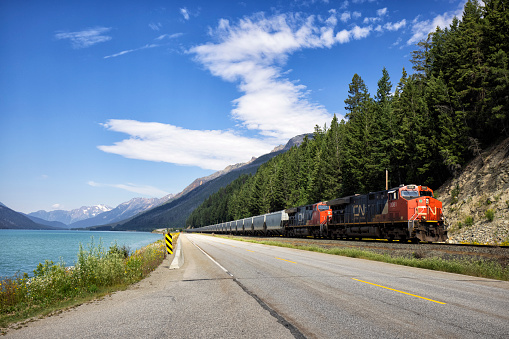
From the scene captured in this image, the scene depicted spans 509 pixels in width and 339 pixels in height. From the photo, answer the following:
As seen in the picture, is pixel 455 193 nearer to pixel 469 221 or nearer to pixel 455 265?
pixel 469 221

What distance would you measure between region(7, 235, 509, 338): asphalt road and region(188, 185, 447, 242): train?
42.2 feet

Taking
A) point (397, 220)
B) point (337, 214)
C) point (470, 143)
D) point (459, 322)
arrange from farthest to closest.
Answer: 1. point (470, 143)
2. point (337, 214)
3. point (397, 220)
4. point (459, 322)

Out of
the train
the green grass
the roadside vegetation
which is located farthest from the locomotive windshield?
the roadside vegetation

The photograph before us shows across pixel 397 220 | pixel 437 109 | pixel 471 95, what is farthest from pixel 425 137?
pixel 397 220

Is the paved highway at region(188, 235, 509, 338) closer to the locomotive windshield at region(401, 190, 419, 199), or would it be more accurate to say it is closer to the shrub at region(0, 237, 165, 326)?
the shrub at region(0, 237, 165, 326)

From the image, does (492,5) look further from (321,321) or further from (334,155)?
(321,321)

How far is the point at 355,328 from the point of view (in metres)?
5.80

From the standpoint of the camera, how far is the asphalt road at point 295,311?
18.9 feet

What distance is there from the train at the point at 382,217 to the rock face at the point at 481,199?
12.5 ft

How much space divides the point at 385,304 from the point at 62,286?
9.90 m

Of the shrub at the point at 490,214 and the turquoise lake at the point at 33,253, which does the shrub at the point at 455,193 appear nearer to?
the shrub at the point at 490,214

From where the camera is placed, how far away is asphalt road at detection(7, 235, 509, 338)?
5.76 metres

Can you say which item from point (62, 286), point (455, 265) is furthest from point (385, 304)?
point (62, 286)

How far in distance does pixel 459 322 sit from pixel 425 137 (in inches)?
1623
